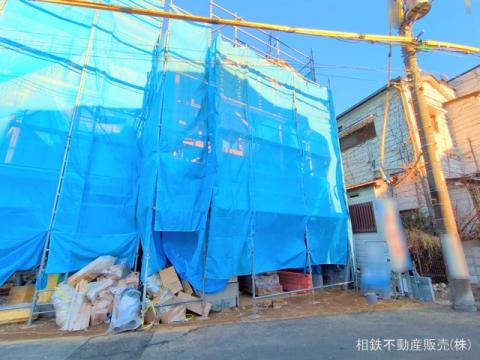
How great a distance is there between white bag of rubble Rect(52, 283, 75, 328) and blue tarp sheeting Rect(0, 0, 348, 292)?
389 millimetres

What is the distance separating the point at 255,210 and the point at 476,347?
4421 mm

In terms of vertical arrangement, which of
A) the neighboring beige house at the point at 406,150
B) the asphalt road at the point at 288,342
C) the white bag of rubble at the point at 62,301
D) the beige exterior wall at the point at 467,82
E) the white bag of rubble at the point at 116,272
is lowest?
the asphalt road at the point at 288,342

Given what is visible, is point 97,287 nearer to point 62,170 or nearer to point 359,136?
point 62,170

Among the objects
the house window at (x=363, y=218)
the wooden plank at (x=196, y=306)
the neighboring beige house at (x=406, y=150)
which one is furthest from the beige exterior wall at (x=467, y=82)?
the wooden plank at (x=196, y=306)

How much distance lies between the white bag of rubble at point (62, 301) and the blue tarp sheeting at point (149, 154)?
39cm

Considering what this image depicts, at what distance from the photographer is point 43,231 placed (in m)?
4.98

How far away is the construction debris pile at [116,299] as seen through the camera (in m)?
4.50

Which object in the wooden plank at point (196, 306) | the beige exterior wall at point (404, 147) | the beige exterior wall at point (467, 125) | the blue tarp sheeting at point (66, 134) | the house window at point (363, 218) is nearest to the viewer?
the blue tarp sheeting at point (66, 134)

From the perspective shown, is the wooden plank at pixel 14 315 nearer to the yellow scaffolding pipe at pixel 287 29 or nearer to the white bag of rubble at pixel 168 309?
the white bag of rubble at pixel 168 309

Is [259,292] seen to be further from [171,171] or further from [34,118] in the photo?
[34,118]

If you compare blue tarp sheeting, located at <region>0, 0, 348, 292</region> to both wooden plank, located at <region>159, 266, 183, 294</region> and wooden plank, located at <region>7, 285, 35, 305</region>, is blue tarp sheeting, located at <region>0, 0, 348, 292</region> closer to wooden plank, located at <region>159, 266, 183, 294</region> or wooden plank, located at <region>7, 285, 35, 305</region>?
wooden plank, located at <region>159, 266, 183, 294</region>

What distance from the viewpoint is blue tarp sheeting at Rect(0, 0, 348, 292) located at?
520cm

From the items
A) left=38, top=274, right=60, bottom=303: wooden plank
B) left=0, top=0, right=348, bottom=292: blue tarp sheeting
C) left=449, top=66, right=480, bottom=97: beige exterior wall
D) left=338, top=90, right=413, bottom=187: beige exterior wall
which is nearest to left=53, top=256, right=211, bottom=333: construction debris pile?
left=0, top=0, right=348, bottom=292: blue tarp sheeting

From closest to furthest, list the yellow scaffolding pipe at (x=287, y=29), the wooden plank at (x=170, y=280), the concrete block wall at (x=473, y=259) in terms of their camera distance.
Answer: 1. the yellow scaffolding pipe at (x=287, y=29)
2. the wooden plank at (x=170, y=280)
3. the concrete block wall at (x=473, y=259)
